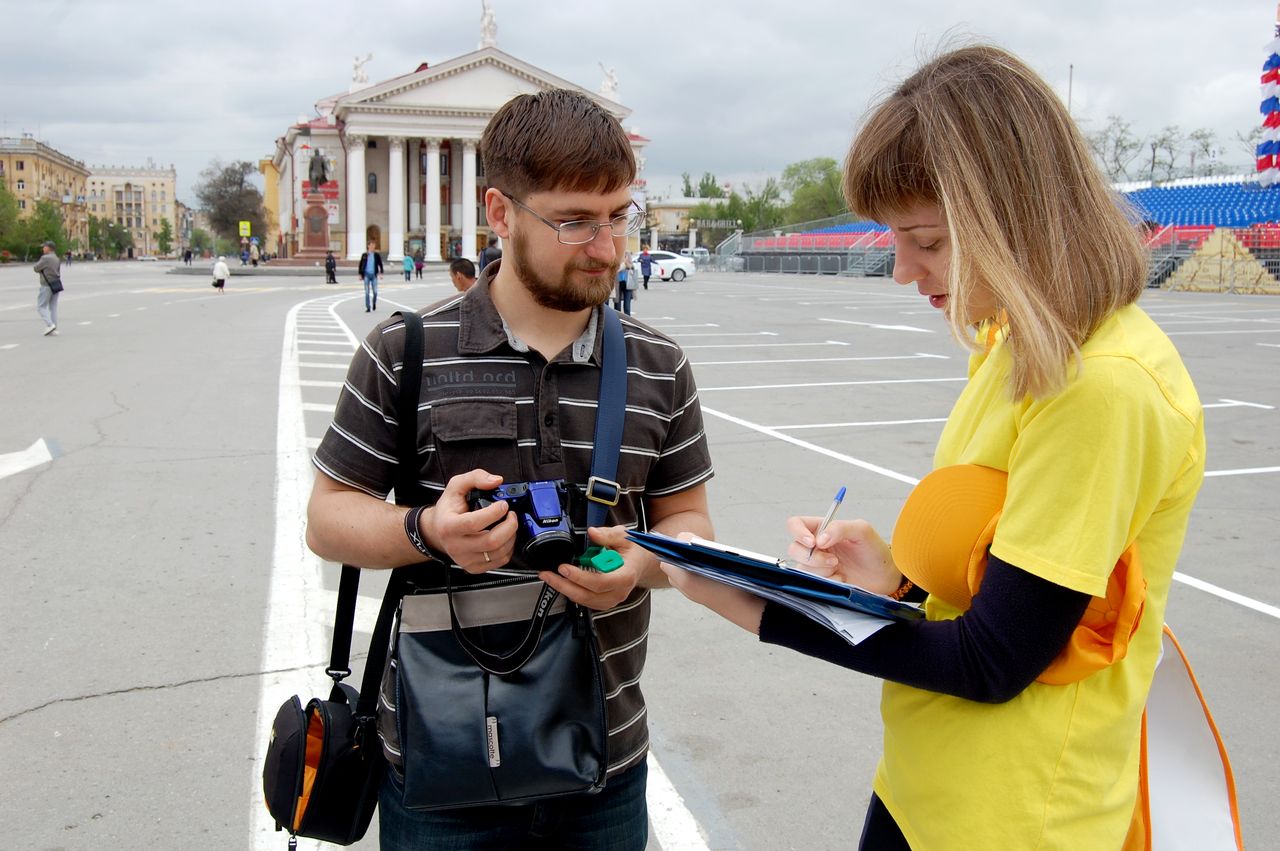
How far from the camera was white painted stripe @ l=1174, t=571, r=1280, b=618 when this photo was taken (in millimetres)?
5469

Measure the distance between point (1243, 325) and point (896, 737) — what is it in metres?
25.5

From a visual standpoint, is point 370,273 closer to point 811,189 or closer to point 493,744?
point 493,744

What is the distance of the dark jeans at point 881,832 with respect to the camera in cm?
194

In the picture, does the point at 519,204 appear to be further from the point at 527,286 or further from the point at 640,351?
the point at 640,351

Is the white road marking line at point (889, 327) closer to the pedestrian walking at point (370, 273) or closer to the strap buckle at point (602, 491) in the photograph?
the pedestrian walking at point (370, 273)

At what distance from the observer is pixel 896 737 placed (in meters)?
1.83

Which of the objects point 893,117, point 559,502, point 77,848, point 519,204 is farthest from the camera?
point 77,848

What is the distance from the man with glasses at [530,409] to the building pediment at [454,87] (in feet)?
277

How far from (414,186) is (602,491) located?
93494mm

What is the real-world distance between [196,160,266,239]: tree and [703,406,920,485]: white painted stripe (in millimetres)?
107902

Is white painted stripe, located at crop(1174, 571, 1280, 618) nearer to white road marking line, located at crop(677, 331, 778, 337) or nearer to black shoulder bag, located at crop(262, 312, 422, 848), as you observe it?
black shoulder bag, located at crop(262, 312, 422, 848)

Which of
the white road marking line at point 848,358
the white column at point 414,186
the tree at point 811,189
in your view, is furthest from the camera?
the tree at point 811,189

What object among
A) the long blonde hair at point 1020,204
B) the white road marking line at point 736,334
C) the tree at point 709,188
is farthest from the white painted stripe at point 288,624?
the tree at point 709,188

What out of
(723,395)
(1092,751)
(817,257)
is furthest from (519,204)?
(817,257)
